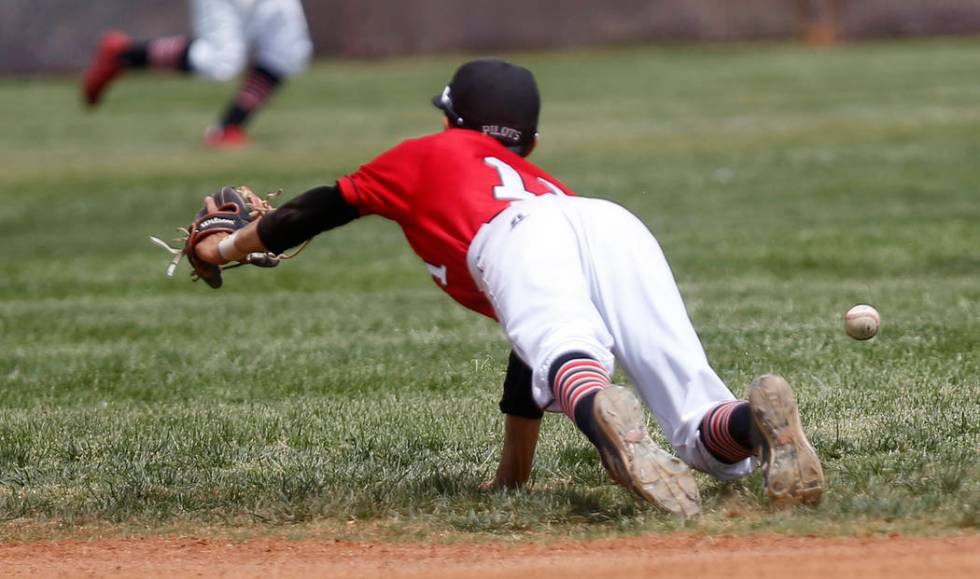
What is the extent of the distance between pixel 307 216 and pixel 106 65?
12.5 metres

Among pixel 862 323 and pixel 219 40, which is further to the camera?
pixel 219 40

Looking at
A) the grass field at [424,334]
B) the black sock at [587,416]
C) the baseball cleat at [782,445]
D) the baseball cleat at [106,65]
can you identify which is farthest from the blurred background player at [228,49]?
the baseball cleat at [782,445]

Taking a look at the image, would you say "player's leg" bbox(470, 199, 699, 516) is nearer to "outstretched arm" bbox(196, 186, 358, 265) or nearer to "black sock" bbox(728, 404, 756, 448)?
"black sock" bbox(728, 404, 756, 448)

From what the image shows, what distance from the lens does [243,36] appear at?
16922 mm

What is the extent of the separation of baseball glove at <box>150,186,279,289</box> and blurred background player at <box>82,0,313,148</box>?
11.2 meters

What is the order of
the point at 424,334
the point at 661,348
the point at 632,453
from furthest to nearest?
the point at 424,334, the point at 661,348, the point at 632,453

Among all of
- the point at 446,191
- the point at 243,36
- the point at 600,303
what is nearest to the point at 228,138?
the point at 243,36

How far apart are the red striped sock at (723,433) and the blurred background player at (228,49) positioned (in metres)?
12.6

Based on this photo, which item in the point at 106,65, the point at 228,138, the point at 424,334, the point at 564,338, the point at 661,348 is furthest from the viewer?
the point at 228,138

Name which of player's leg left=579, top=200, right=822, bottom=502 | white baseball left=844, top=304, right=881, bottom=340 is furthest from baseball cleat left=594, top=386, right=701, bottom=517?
white baseball left=844, top=304, right=881, bottom=340

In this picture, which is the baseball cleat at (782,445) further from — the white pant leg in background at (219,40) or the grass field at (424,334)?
the white pant leg in background at (219,40)

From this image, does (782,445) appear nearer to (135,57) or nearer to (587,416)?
(587,416)

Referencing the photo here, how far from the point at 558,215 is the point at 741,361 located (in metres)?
2.44

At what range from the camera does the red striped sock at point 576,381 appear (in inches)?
171
